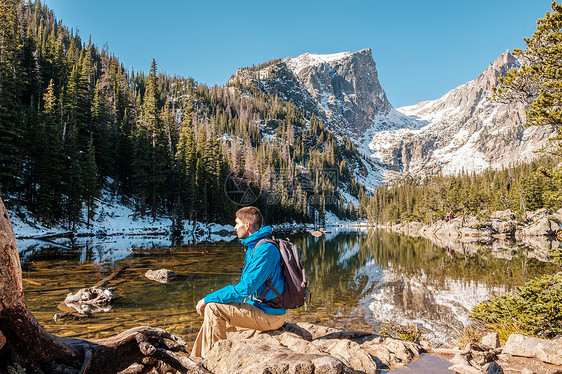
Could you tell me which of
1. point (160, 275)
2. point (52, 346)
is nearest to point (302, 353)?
point (52, 346)

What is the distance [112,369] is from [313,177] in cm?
15612

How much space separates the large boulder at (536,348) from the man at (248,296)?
462 cm

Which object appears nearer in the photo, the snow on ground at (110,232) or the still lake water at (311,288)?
the still lake water at (311,288)

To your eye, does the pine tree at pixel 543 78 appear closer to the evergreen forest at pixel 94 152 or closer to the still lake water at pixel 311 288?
the still lake water at pixel 311 288

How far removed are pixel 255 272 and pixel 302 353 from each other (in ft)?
3.89

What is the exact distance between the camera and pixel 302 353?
3.76 meters

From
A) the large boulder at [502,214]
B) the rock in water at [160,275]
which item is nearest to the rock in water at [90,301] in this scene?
the rock in water at [160,275]

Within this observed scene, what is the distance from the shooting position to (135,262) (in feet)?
70.5

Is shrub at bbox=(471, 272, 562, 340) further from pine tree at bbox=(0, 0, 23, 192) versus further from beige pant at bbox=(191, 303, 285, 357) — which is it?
pine tree at bbox=(0, 0, 23, 192)

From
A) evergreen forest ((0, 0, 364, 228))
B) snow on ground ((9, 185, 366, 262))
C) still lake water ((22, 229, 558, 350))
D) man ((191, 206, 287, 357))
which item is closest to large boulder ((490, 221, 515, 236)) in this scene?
still lake water ((22, 229, 558, 350))

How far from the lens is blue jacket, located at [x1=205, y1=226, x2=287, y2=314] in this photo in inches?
166

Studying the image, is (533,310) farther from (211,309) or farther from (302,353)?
(211,309)

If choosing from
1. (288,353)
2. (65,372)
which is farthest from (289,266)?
(65,372)

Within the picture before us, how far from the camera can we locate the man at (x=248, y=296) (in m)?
4.23
